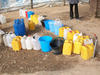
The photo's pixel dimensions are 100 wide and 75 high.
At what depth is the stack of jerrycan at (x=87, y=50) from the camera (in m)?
3.33

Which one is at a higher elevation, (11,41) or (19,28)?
(19,28)

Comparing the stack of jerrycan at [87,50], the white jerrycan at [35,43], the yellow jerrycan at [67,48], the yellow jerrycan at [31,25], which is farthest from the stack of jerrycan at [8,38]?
the stack of jerrycan at [87,50]

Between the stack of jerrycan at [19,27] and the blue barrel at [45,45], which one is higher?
the stack of jerrycan at [19,27]

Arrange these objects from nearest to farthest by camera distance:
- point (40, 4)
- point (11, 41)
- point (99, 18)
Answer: point (11, 41), point (99, 18), point (40, 4)

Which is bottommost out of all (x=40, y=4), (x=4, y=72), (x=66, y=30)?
(x=4, y=72)

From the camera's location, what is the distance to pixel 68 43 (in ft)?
11.6

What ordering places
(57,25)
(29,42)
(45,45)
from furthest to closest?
(57,25)
(29,42)
(45,45)

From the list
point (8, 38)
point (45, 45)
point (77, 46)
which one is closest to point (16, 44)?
point (8, 38)

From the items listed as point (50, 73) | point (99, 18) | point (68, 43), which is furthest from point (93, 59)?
point (99, 18)

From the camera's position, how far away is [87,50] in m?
3.31

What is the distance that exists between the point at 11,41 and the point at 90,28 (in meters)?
2.93

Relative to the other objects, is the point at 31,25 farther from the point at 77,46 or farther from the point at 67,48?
the point at 77,46

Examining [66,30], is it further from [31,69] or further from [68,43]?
[31,69]

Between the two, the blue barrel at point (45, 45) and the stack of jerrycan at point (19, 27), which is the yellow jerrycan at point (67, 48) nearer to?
the blue barrel at point (45, 45)
